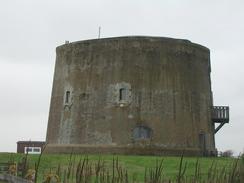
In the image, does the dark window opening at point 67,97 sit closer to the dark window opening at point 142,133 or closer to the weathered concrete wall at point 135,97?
the weathered concrete wall at point 135,97

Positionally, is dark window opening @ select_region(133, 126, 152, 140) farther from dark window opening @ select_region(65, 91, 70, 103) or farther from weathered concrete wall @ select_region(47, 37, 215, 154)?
dark window opening @ select_region(65, 91, 70, 103)

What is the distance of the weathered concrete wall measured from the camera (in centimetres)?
2748

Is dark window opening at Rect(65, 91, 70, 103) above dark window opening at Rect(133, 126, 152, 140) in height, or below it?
above

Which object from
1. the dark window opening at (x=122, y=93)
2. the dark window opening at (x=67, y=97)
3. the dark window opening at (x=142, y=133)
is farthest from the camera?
the dark window opening at (x=67, y=97)

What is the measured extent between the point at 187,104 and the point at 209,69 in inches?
153

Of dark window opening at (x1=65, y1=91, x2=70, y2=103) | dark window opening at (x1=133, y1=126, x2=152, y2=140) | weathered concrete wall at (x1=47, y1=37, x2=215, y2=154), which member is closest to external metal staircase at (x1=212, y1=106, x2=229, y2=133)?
weathered concrete wall at (x1=47, y1=37, x2=215, y2=154)

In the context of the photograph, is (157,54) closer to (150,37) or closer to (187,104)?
(150,37)

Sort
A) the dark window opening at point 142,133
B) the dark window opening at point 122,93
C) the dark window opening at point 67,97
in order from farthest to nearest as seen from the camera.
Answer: the dark window opening at point 67,97, the dark window opening at point 122,93, the dark window opening at point 142,133

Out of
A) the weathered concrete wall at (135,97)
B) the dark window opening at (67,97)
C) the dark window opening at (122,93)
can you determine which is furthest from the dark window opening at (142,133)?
the dark window opening at (67,97)

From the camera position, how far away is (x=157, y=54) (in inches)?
1110

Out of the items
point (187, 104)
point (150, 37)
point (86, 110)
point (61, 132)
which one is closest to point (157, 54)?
point (150, 37)

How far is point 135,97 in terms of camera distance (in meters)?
27.7

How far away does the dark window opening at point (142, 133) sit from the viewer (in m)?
27.4

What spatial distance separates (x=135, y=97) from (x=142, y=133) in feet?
6.31
